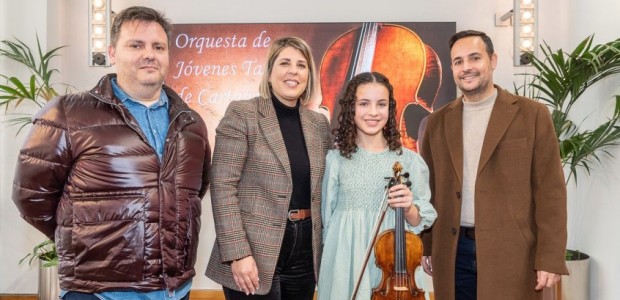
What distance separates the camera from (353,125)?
2389 millimetres

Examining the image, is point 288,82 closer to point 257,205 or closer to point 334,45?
point 257,205

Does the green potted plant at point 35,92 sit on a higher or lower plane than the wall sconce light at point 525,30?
lower

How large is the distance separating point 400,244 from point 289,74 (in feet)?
2.65

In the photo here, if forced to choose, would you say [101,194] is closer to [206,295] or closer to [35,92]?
[35,92]

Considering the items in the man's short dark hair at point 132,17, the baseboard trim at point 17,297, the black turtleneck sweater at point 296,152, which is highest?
the man's short dark hair at point 132,17

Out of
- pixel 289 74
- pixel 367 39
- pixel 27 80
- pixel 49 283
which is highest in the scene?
pixel 367 39

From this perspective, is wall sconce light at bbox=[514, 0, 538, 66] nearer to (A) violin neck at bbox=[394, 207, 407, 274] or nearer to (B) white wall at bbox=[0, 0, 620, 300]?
(B) white wall at bbox=[0, 0, 620, 300]

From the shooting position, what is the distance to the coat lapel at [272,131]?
225 cm

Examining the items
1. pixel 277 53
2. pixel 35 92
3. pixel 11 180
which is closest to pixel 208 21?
pixel 35 92

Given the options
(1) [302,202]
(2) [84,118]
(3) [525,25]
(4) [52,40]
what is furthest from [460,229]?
(4) [52,40]

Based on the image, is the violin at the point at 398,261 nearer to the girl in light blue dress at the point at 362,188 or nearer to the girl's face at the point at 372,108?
the girl in light blue dress at the point at 362,188

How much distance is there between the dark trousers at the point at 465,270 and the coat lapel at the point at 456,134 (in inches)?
11.7

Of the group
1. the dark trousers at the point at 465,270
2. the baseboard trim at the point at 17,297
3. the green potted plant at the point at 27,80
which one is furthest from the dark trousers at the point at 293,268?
the baseboard trim at the point at 17,297

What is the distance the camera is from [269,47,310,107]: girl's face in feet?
7.69
